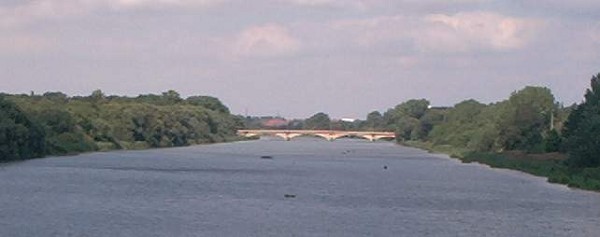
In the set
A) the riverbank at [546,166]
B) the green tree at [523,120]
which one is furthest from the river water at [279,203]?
the green tree at [523,120]

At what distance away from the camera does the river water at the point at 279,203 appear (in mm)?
42125

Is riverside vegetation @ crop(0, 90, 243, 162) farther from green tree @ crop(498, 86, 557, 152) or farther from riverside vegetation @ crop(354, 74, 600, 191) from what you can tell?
green tree @ crop(498, 86, 557, 152)

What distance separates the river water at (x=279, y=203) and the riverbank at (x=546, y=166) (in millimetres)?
1567

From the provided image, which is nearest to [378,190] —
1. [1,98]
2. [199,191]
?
[199,191]

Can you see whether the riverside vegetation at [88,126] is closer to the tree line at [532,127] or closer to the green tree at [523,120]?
the tree line at [532,127]

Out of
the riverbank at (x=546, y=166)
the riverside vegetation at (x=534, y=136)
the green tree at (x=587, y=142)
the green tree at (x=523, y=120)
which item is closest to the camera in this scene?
the riverbank at (x=546, y=166)

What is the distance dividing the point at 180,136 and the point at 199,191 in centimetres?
10712

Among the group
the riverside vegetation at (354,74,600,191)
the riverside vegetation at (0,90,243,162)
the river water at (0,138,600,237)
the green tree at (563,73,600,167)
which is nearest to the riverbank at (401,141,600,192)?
the riverside vegetation at (354,74,600,191)

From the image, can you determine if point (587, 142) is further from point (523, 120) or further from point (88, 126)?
point (88, 126)

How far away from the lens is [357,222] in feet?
149

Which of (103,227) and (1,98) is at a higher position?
(1,98)

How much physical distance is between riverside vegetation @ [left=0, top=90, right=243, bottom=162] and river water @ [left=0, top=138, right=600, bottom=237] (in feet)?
25.5

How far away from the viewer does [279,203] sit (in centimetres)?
5412

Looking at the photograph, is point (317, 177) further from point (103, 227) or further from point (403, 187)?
point (103, 227)
